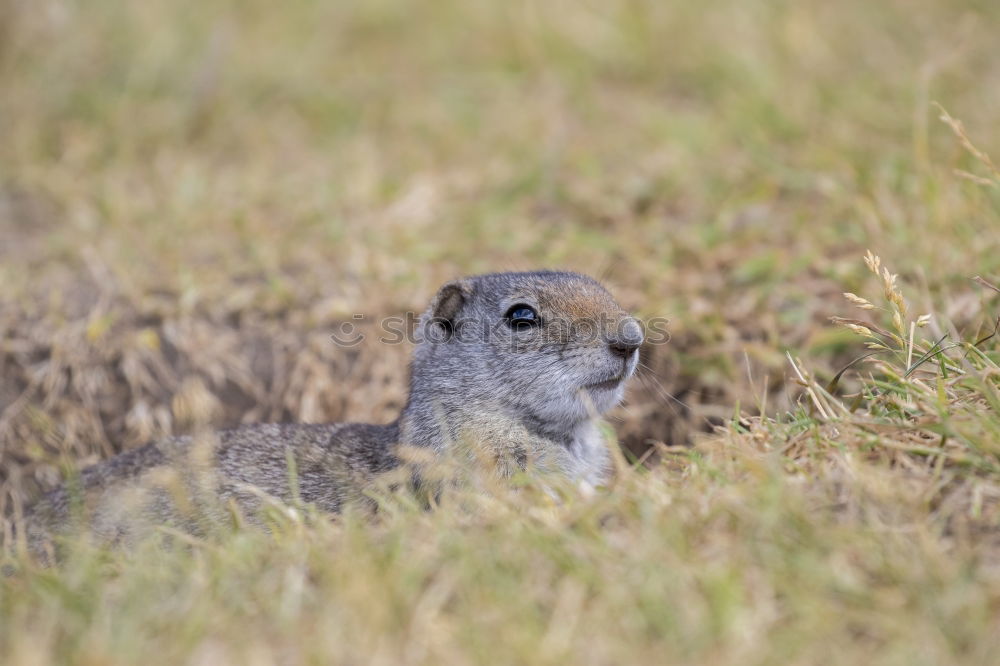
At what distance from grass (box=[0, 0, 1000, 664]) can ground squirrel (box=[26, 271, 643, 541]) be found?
0.36m

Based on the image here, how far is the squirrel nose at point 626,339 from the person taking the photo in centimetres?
394

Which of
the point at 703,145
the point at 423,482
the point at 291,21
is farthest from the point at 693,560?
the point at 291,21

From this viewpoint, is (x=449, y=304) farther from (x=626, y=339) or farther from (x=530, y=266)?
(x=530, y=266)

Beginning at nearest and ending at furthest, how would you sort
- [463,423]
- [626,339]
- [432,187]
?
[626,339] → [463,423] → [432,187]

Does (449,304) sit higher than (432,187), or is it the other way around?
(432,187)

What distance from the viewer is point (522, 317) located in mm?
4191

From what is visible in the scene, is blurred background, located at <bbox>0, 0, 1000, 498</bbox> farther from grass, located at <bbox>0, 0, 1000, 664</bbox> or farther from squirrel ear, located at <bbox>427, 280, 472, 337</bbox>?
squirrel ear, located at <bbox>427, 280, 472, 337</bbox>

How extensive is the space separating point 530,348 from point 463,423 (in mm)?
403

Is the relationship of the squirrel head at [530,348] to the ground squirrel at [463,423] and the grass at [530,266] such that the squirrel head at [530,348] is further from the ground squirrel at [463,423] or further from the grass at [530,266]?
the grass at [530,266]

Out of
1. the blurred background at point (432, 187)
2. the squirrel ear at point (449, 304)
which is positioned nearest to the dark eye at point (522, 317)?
the squirrel ear at point (449, 304)

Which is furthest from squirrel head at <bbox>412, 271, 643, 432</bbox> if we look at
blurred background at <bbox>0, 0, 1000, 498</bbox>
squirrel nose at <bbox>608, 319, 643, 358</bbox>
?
blurred background at <bbox>0, 0, 1000, 498</bbox>

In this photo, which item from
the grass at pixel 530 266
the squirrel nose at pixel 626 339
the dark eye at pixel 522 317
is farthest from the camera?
the dark eye at pixel 522 317

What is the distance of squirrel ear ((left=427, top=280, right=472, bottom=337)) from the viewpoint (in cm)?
443

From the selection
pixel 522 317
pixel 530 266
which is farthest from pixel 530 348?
pixel 530 266
